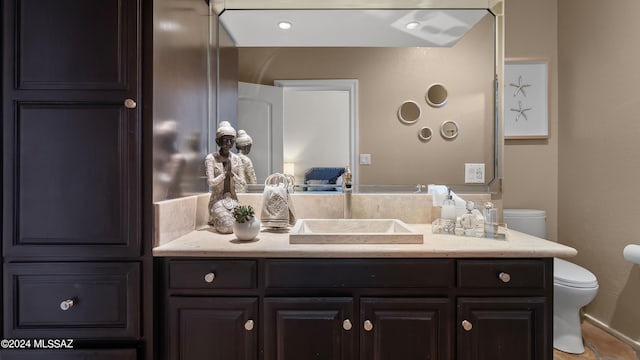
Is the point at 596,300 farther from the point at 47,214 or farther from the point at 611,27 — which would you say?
the point at 47,214

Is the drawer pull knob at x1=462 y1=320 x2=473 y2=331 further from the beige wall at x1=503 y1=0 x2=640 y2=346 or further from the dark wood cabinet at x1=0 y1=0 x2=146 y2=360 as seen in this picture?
the beige wall at x1=503 y1=0 x2=640 y2=346

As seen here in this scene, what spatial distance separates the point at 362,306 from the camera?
1.00m

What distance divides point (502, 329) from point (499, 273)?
0.19 m

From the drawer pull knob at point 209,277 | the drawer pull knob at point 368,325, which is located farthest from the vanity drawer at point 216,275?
the drawer pull knob at point 368,325

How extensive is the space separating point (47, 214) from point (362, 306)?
44.6 inches

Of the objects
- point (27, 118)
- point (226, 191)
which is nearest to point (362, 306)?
point (226, 191)

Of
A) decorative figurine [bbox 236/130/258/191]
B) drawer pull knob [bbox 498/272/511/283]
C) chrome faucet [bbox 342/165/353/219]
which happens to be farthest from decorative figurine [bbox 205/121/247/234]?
drawer pull knob [bbox 498/272/511/283]

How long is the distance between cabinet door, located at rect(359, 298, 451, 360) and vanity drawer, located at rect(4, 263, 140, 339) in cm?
81

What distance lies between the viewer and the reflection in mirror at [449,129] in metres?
1.60

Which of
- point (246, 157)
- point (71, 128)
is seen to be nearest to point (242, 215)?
point (246, 157)

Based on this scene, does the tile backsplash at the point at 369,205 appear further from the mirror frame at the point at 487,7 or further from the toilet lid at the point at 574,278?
the toilet lid at the point at 574,278

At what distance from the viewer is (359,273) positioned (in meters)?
1.00

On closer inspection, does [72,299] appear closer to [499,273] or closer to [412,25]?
[499,273]

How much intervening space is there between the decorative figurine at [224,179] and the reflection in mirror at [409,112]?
3.01 feet
